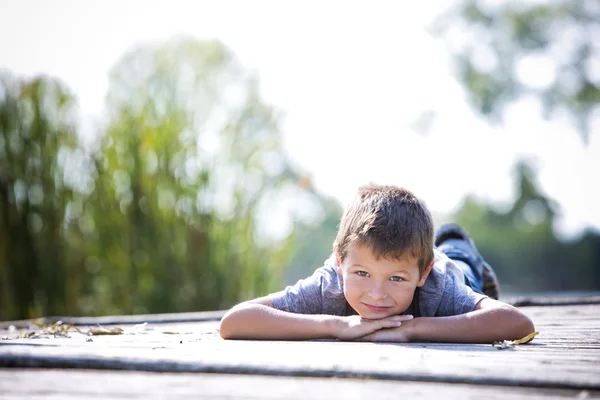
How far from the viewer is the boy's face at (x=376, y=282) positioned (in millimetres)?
2377

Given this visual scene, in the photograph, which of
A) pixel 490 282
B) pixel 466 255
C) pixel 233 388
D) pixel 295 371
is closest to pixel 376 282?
pixel 295 371

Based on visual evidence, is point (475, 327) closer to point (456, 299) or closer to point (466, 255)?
point (456, 299)

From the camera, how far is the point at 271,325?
2.44 metres

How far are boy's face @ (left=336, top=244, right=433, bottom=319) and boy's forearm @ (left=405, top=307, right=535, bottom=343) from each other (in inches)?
4.5

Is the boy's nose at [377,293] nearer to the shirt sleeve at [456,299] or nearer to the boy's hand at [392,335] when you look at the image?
the boy's hand at [392,335]

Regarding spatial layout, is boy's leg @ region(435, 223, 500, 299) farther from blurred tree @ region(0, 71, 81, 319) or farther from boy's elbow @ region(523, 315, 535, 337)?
blurred tree @ region(0, 71, 81, 319)

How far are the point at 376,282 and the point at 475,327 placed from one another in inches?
14.8

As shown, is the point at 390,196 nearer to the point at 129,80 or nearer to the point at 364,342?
the point at 364,342

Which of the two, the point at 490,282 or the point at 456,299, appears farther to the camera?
the point at 490,282

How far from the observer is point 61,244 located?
6.84 m

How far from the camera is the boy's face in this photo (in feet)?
7.80

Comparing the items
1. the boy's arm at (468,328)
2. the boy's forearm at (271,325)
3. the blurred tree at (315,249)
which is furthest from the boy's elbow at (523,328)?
the blurred tree at (315,249)

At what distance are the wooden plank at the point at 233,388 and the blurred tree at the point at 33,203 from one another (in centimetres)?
546

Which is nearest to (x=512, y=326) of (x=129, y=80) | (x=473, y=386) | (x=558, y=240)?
(x=473, y=386)
